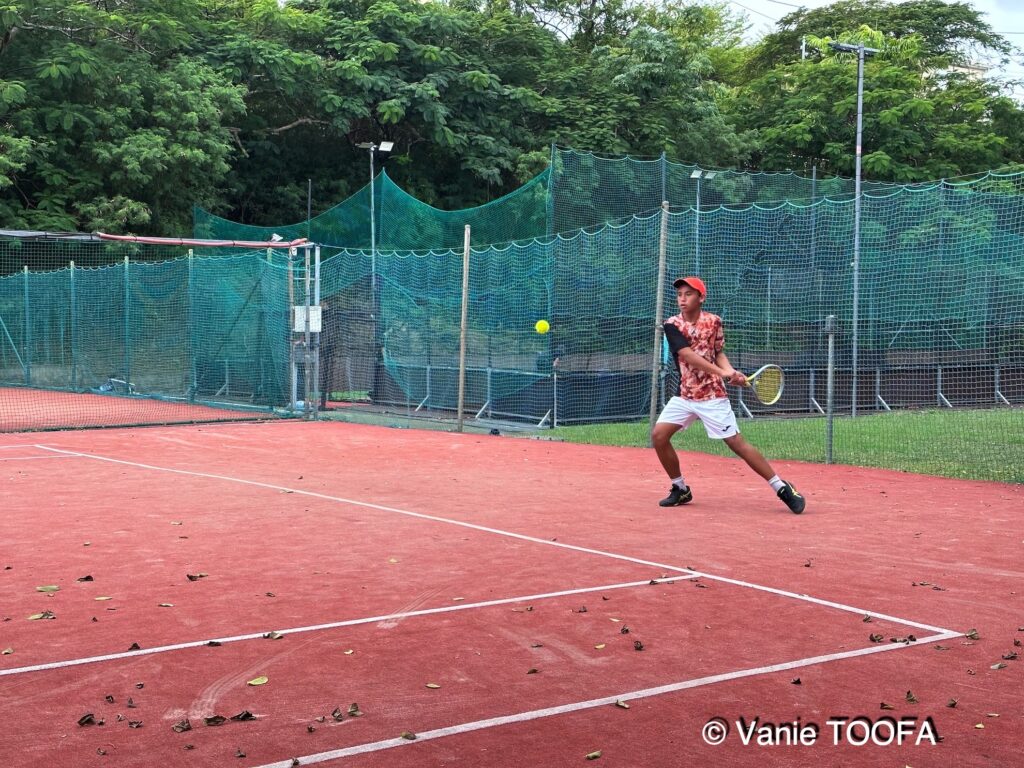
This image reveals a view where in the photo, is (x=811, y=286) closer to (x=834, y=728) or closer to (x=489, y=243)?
(x=489, y=243)

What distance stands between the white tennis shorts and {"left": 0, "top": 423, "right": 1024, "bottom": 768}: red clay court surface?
0.63 metres

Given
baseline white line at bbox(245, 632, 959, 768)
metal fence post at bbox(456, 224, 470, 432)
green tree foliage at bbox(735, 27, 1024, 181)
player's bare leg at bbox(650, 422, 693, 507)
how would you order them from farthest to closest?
green tree foliage at bbox(735, 27, 1024, 181)
metal fence post at bbox(456, 224, 470, 432)
player's bare leg at bbox(650, 422, 693, 507)
baseline white line at bbox(245, 632, 959, 768)

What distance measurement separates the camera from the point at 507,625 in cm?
551

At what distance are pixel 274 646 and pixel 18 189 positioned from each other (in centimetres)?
2702

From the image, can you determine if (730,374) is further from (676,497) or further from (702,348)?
(676,497)

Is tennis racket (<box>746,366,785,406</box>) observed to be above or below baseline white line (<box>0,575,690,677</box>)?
above

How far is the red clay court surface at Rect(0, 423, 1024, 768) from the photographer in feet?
13.2

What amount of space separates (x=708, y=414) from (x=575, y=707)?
5.21 meters

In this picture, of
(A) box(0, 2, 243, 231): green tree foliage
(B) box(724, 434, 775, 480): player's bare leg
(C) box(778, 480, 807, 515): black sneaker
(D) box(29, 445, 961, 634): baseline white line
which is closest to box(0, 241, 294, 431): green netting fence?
(A) box(0, 2, 243, 231): green tree foliage

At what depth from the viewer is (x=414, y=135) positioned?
35.0 meters

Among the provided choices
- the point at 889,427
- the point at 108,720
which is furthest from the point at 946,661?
the point at 889,427

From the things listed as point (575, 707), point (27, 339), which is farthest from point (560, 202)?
point (575, 707)

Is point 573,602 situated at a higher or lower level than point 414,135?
lower

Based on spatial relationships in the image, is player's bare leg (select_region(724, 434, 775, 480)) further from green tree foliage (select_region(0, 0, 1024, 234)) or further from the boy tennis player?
green tree foliage (select_region(0, 0, 1024, 234))
